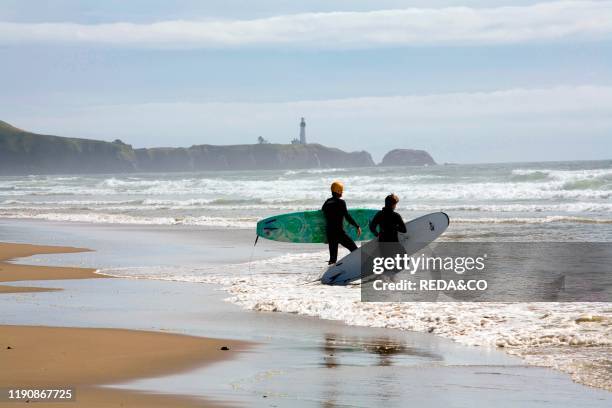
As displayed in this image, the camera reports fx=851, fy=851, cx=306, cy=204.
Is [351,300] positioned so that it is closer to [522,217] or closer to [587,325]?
[587,325]

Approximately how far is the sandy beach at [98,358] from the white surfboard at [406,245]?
4.34 m

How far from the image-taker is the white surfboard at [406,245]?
1228 centimetres

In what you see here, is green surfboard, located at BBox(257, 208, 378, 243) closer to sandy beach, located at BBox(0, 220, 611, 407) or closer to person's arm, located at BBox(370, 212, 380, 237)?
person's arm, located at BBox(370, 212, 380, 237)

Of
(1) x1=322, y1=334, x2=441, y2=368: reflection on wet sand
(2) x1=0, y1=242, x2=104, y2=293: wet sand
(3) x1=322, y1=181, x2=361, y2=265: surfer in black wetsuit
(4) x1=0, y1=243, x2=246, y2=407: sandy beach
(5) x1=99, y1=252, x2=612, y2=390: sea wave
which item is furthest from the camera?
(3) x1=322, y1=181, x2=361, y2=265: surfer in black wetsuit

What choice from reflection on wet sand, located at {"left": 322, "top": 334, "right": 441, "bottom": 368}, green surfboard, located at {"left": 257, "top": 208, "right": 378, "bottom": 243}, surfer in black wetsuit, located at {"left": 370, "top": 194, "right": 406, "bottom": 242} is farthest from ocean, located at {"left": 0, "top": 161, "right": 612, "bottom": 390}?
surfer in black wetsuit, located at {"left": 370, "top": 194, "right": 406, "bottom": 242}

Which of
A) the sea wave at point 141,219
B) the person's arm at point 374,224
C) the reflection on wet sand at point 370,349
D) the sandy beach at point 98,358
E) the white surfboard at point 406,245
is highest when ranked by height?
the person's arm at point 374,224

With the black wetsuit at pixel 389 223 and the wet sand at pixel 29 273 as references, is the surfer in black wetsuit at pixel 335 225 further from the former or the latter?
the wet sand at pixel 29 273

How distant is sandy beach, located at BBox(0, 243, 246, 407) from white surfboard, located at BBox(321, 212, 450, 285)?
4.34 meters

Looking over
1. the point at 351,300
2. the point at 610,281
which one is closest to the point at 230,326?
the point at 351,300

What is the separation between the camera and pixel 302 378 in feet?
21.4

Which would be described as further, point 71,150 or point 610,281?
point 71,150

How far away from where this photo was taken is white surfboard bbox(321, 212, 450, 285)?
12281 millimetres

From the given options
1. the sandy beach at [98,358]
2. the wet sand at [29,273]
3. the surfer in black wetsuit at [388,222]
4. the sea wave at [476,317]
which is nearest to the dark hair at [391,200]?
the surfer in black wetsuit at [388,222]

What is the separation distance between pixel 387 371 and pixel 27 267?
9.62 metres
